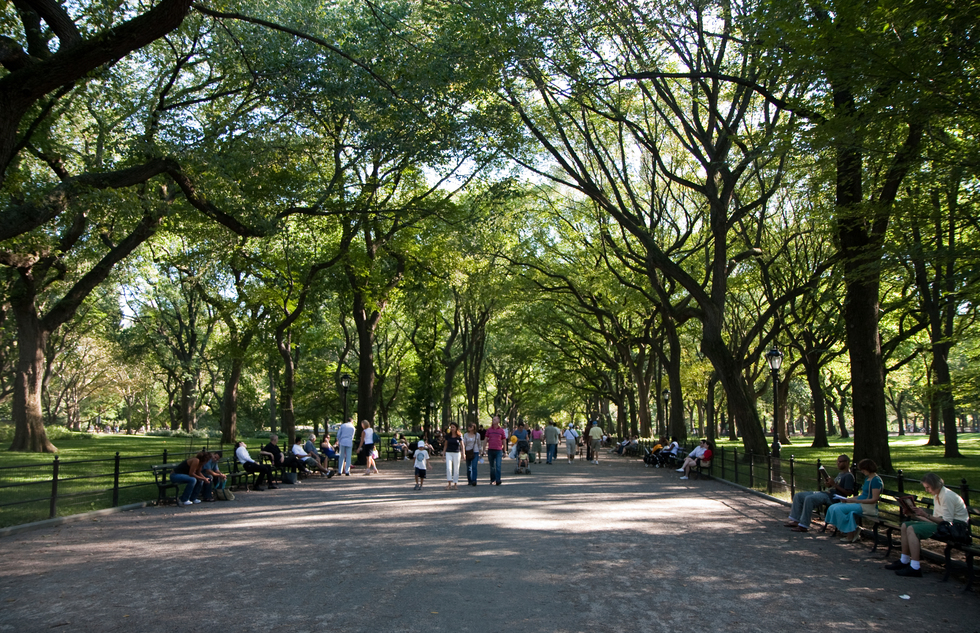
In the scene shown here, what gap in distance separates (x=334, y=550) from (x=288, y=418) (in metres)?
19.7

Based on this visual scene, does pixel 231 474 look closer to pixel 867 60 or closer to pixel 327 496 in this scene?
pixel 327 496

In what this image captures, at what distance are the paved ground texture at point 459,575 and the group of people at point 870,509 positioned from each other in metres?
0.29

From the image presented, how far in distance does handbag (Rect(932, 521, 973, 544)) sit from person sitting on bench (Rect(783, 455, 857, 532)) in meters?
2.68

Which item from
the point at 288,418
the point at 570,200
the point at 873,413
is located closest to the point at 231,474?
the point at 288,418

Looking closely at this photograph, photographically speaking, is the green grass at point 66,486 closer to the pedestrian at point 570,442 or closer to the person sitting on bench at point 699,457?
the person sitting on bench at point 699,457

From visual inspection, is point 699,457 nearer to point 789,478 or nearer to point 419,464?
point 789,478

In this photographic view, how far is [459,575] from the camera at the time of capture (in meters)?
7.32

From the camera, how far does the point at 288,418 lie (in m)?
27.5

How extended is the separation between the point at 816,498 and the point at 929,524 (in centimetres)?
278

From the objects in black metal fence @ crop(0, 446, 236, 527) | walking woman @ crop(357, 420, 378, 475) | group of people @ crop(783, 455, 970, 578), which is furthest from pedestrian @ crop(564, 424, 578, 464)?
group of people @ crop(783, 455, 970, 578)

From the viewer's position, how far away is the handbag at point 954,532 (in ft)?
24.2

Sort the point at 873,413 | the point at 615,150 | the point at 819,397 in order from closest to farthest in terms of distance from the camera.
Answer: the point at 873,413
the point at 615,150
the point at 819,397

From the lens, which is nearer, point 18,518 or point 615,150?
point 18,518

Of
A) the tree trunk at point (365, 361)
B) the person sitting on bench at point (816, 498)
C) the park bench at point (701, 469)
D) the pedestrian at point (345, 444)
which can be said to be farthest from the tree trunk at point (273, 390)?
the person sitting on bench at point (816, 498)
